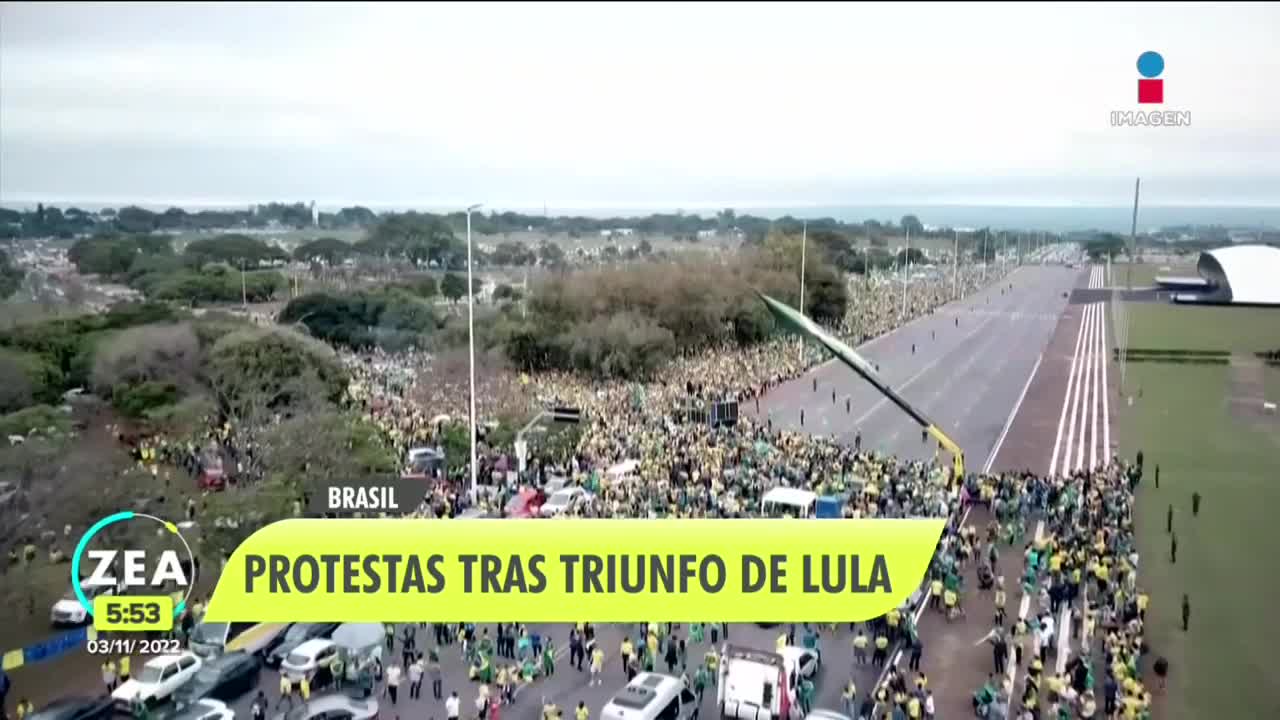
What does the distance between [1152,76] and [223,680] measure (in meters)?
11.2

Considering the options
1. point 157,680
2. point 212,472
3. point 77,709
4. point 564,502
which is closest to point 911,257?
point 564,502

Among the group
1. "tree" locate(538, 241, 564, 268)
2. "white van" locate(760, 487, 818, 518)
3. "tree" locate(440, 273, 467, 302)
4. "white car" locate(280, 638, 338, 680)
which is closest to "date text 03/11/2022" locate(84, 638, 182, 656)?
"white car" locate(280, 638, 338, 680)

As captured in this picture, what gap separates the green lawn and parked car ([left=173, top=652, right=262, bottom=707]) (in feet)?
40.7

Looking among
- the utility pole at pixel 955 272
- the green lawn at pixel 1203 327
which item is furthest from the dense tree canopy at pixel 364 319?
the green lawn at pixel 1203 327

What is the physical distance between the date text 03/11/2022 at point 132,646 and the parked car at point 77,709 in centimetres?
74

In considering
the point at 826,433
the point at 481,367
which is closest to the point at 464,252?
the point at 481,367

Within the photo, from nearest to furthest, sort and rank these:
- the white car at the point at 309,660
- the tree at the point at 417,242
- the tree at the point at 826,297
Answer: the white car at the point at 309,660 → the tree at the point at 826,297 → the tree at the point at 417,242

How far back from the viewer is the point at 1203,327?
548 inches

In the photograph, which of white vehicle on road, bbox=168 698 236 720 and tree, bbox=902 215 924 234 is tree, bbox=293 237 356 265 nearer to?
tree, bbox=902 215 924 234

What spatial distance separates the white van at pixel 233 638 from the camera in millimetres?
9344

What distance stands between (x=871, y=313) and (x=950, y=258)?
256 cm

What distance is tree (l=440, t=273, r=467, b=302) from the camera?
22497 mm

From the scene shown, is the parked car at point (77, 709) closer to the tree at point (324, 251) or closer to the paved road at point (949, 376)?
the paved road at point (949, 376)

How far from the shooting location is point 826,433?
52.2 feet
